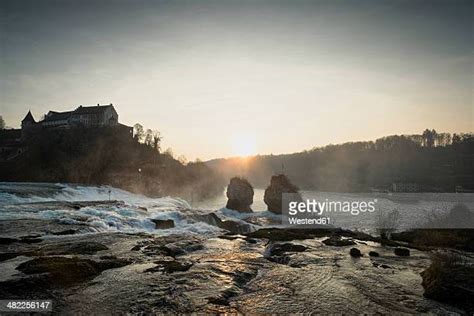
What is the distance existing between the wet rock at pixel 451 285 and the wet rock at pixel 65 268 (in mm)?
19561

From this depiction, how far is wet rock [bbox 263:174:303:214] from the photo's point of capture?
75.6 m

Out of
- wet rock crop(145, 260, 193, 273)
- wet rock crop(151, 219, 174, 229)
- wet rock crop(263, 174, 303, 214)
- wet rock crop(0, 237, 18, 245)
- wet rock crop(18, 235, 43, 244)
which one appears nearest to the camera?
wet rock crop(145, 260, 193, 273)

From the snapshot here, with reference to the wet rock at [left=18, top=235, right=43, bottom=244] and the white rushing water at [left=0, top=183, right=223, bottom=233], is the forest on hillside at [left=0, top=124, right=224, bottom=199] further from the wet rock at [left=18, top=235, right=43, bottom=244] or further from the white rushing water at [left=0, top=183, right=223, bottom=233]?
the wet rock at [left=18, top=235, right=43, bottom=244]

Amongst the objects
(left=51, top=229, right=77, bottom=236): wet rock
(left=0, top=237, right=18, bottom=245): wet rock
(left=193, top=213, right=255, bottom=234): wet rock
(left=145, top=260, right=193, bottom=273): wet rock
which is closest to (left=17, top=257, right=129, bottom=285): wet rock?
(left=145, top=260, right=193, bottom=273): wet rock

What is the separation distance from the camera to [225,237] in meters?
33.6

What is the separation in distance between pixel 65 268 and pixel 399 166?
166m

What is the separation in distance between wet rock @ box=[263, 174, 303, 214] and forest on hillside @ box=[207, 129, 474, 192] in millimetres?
52800

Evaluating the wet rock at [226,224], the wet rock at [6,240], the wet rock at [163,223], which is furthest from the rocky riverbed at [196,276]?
the wet rock at [226,224]

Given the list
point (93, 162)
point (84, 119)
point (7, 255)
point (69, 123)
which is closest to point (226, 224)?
point (7, 255)

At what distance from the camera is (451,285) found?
52.3 ft

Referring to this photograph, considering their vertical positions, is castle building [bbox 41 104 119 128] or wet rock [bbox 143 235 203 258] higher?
castle building [bbox 41 104 119 128]

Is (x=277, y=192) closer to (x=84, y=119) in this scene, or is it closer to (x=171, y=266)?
(x=171, y=266)

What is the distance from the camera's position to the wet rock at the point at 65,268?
1574 centimetres

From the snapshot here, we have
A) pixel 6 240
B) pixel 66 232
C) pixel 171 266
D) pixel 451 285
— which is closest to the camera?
pixel 451 285
